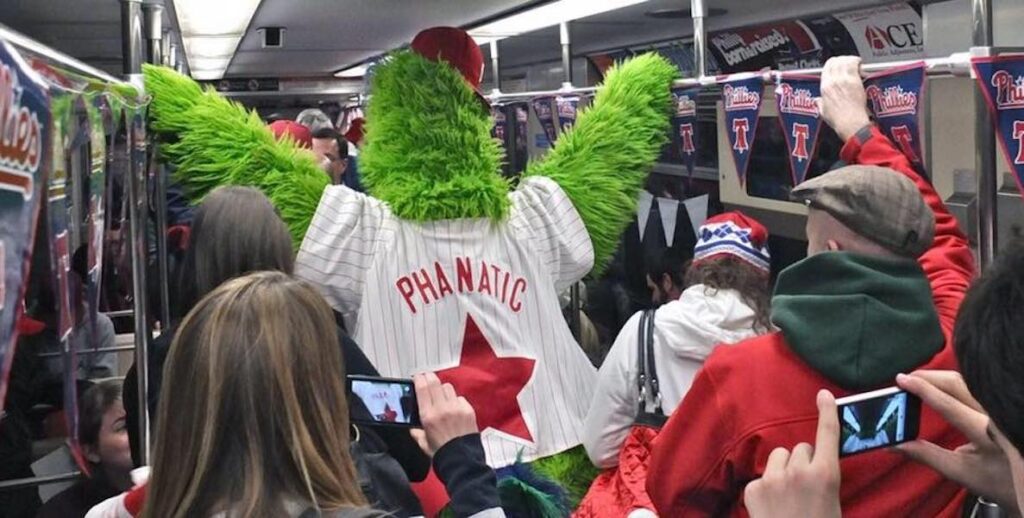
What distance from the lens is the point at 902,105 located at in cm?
256

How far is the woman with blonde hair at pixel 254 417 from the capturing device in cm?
137

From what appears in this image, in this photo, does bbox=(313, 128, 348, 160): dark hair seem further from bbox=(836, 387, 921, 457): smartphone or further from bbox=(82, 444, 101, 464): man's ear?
bbox=(836, 387, 921, 457): smartphone

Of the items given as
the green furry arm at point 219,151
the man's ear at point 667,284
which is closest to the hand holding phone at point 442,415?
the green furry arm at point 219,151

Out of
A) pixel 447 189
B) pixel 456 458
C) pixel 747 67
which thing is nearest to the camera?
pixel 456 458

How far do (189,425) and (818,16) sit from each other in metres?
4.78

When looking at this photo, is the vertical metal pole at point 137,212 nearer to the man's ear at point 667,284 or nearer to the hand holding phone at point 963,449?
the hand holding phone at point 963,449

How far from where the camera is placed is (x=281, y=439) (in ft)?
4.56

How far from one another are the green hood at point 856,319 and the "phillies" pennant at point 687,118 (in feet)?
5.01

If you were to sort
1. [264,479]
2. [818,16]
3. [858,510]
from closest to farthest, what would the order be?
[264,479], [858,510], [818,16]

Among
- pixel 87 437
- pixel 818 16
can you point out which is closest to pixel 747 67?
pixel 818 16

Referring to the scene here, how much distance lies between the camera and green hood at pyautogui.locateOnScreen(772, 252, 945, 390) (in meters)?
1.83

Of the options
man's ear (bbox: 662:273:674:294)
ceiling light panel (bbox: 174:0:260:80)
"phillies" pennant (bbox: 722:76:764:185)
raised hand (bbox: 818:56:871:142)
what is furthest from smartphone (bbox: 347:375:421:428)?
ceiling light panel (bbox: 174:0:260:80)

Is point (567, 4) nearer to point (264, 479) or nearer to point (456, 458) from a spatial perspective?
point (456, 458)

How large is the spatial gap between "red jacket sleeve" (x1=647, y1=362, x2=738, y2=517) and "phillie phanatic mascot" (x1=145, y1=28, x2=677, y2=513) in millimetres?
783
